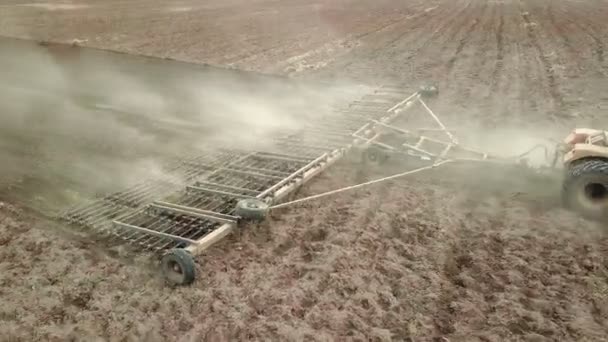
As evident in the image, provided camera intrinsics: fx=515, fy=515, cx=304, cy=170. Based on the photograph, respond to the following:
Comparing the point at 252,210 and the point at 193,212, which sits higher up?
the point at 252,210

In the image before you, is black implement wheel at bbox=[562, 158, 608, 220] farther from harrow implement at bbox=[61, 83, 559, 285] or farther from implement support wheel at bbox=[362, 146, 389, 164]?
implement support wheel at bbox=[362, 146, 389, 164]

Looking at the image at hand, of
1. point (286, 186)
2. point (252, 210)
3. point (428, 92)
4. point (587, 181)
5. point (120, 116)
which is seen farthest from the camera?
point (428, 92)

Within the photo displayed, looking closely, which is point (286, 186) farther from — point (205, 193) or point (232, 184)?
point (205, 193)

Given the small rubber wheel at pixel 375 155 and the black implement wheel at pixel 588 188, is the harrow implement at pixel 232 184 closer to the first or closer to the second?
the small rubber wheel at pixel 375 155

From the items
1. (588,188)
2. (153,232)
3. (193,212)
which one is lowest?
(153,232)

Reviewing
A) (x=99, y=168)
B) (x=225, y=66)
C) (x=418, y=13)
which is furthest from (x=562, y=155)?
(x=418, y=13)

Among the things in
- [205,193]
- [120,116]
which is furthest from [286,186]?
[120,116]
